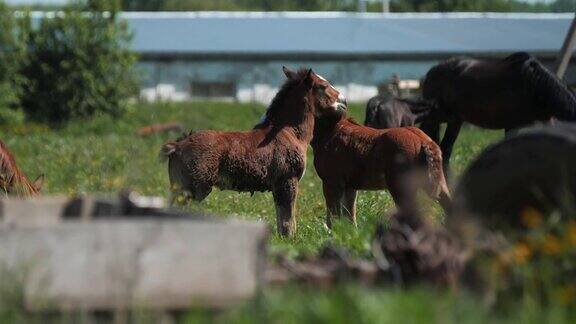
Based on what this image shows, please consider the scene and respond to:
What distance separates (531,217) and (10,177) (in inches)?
318

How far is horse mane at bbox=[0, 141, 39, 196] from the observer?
1378 cm

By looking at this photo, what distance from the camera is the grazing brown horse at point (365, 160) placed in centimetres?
1431

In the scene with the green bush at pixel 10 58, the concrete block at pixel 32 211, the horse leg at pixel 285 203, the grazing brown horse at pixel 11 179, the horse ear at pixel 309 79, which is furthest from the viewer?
the green bush at pixel 10 58

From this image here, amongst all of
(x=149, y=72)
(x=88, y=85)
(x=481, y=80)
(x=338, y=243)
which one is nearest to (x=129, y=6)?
(x=149, y=72)

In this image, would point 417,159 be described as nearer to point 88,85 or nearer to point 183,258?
point 183,258

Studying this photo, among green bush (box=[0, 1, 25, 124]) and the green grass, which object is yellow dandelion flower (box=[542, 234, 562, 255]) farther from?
green bush (box=[0, 1, 25, 124])

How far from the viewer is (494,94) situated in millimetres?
17562

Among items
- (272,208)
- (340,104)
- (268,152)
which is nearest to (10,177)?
(268,152)

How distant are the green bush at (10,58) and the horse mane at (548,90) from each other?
103 ft

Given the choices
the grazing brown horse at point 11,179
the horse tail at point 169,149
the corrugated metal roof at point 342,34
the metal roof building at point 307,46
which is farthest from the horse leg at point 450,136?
the corrugated metal roof at point 342,34

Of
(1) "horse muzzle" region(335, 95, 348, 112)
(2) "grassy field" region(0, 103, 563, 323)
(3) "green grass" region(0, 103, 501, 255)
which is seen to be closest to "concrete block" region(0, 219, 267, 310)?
(2) "grassy field" region(0, 103, 563, 323)

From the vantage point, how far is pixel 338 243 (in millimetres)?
9828

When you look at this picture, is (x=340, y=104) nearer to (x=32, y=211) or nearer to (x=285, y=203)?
(x=285, y=203)

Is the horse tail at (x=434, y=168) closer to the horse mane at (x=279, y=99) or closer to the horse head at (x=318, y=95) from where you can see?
the horse head at (x=318, y=95)
